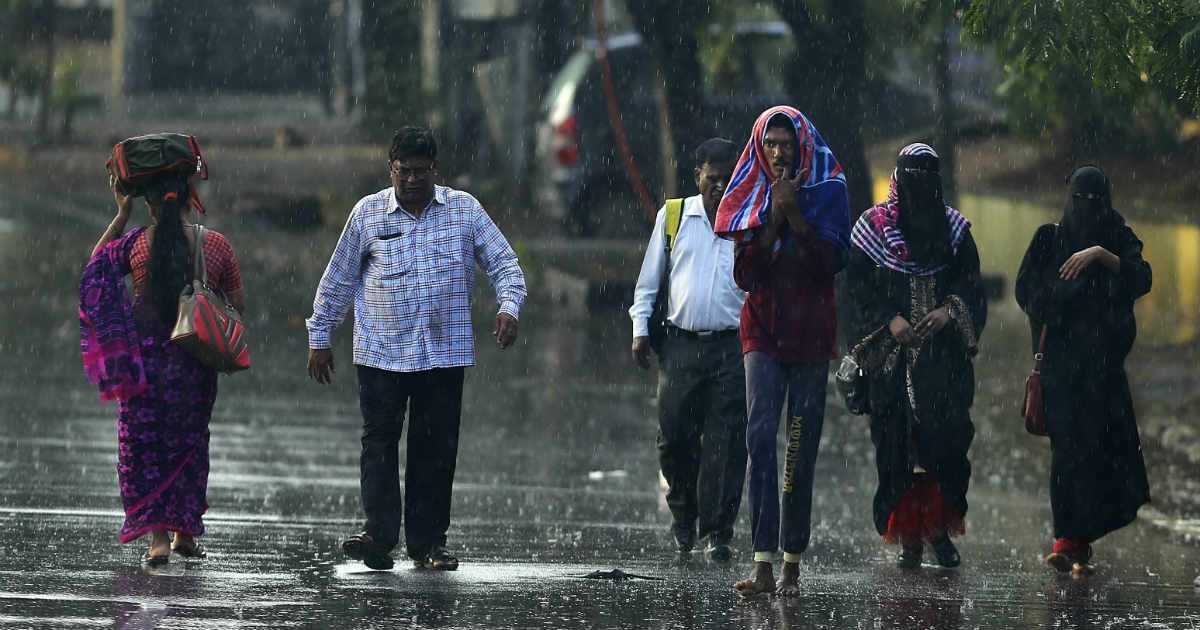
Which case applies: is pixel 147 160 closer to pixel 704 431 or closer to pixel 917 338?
pixel 704 431

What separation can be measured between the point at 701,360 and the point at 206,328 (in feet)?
7.18

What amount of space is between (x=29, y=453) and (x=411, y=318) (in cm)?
393

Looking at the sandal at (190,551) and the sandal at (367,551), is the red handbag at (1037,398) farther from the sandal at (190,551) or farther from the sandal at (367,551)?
the sandal at (190,551)

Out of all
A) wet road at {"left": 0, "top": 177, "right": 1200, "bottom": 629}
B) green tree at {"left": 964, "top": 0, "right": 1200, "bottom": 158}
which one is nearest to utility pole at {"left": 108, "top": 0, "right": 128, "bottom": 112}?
wet road at {"left": 0, "top": 177, "right": 1200, "bottom": 629}

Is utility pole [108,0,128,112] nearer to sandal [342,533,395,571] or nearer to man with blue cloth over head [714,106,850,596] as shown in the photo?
sandal [342,533,395,571]

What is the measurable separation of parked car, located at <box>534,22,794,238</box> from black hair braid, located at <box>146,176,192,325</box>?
12.8 metres

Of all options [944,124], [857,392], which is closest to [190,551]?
[857,392]

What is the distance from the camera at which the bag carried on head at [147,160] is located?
7754 mm

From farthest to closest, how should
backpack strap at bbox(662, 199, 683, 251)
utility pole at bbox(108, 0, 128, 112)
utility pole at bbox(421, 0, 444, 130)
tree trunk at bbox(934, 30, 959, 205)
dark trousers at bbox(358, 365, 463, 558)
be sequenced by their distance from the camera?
1. utility pole at bbox(108, 0, 128, 112)
2. utility pole at bbox(421, 0, 444, 130)
3. tree trunk at bbox(934, 30, 959, 205)
4. backpack strap at bbox(662, 199, 683, 251)
5. dark trousers at bbox(358, 365, 463, 558)

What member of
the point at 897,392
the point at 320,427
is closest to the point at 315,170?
the point at 320,427

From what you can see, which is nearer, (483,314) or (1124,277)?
(1124,277)

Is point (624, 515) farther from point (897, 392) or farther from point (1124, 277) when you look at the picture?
point (1124, 277)

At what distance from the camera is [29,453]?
35.6ft

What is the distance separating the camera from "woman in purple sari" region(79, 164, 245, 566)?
25.3ft
